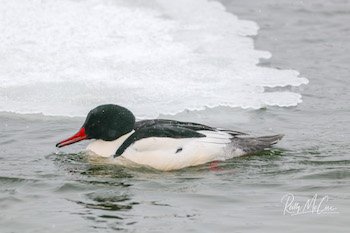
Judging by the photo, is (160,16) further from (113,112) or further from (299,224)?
(299,224)

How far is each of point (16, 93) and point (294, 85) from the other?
3.27m

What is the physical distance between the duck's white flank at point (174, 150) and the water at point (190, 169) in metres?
0.10

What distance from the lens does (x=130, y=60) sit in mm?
10328

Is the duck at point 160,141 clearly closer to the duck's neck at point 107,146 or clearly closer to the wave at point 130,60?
the duck's neck at point 107,146

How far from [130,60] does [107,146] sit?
9.52 feet

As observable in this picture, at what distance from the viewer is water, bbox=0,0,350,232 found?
605cm

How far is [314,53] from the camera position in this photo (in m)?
11.4

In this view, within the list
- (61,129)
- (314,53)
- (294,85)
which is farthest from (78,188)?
(314,53)

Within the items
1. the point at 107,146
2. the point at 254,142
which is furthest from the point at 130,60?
the point at 254,142

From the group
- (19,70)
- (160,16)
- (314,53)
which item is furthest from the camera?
(160,16)

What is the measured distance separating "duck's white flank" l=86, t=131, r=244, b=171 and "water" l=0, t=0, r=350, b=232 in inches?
3.8

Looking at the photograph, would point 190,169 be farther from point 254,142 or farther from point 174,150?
point 254,142

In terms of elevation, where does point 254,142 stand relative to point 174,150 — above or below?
above

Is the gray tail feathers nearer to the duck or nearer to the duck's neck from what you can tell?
the duck
